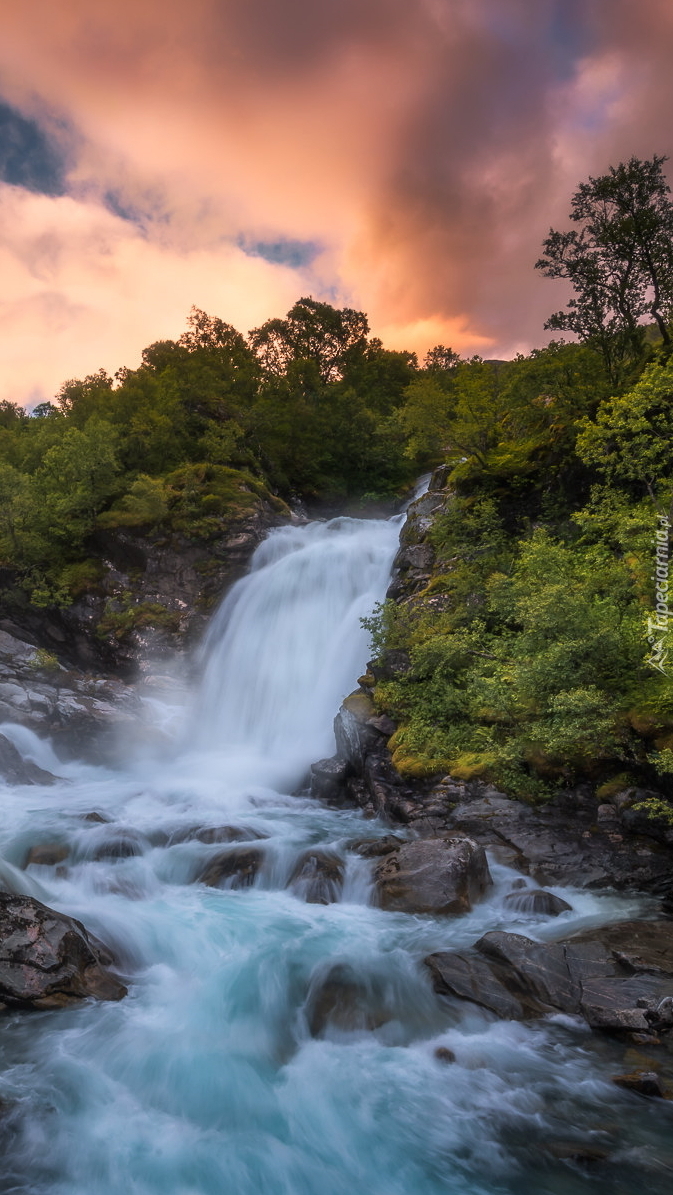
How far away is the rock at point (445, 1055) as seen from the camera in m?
6.38

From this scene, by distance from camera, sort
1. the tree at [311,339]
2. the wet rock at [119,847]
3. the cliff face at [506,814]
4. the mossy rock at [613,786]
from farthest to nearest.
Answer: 1. the tree at [311,339]
2. the wet rock at [119,847]
3. the mossy rock at [613,786]
4. the cliff face at [506,814]

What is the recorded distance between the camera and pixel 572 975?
707cm

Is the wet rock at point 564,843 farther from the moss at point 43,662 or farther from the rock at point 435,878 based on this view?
the moss at point 43,662

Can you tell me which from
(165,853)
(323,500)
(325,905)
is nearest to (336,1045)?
(325,905)

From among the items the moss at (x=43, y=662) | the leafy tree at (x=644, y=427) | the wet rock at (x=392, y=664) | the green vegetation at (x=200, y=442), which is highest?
the green vegetation at (x=200, y=442)

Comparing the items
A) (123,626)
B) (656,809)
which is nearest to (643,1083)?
(656,809)

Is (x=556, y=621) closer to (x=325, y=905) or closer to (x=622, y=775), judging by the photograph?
(x=622, y=775)

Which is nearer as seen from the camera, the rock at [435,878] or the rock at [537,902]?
the rock at [537,902]

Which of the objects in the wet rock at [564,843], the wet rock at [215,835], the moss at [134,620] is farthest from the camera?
the moss at [134,620]

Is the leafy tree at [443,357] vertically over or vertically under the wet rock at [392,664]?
over

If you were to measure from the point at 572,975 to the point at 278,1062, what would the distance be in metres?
3.65

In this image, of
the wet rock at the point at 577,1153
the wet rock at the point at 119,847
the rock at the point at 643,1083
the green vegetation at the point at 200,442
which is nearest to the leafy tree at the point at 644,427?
the rock at the point at 643,1083

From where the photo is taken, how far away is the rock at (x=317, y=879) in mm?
10062

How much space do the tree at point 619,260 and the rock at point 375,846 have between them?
1568cm
